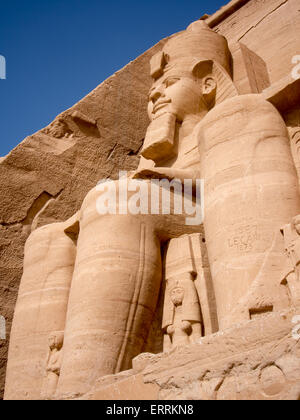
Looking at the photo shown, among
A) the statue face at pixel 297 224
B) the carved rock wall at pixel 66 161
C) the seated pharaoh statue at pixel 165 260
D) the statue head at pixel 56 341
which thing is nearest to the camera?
the statue face at pixel 297 224

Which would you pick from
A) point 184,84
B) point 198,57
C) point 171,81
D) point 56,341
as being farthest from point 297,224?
point 198,57

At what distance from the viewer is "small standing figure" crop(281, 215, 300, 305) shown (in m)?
2.43

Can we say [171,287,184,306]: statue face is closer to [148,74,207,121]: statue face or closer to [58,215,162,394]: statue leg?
[58,215,162,394]: statue leg

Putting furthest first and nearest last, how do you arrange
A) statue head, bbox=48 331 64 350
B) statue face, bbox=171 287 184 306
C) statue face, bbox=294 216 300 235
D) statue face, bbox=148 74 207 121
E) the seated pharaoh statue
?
1. statue face, bbox=148 74 207 121
2. statue head, bbox=48 331 64 350
3. statue face, bbox=171 287 184 306
4. the seated pharaoh statue
5. statue face, bbox=294 216 300 235

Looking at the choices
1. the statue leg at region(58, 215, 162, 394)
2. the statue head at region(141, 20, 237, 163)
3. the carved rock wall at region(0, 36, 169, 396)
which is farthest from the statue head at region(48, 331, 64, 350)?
the statue head at region(141, 20, 237, 163)

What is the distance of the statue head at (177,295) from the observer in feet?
10.2

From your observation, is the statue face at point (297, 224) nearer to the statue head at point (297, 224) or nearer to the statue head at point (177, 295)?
the statue head at point (297, 224)

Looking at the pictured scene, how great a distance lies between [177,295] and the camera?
3.13 metres

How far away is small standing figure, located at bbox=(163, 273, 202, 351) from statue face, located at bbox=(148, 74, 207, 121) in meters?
1.93

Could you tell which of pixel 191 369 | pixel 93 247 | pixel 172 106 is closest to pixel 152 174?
pixel 93 247

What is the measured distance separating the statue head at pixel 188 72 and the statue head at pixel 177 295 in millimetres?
1954

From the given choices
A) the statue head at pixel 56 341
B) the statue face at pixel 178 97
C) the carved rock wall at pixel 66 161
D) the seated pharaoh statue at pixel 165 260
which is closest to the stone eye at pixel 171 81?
the statue face at pixel 178 97

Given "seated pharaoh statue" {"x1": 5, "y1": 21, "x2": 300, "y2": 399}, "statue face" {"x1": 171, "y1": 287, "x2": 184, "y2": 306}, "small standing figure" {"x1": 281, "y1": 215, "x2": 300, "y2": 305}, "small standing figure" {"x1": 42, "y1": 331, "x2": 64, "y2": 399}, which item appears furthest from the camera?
"small standing figure" {"x1": 42, "y1": 331, "x2": 64, "y2": 399}

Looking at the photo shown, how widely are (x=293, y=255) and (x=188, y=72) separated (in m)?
2.83
